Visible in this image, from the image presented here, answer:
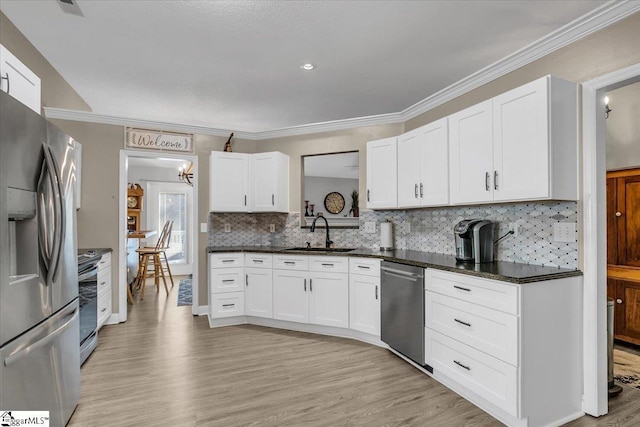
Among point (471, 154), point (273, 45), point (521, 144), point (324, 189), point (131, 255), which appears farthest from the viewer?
point (131, 255)

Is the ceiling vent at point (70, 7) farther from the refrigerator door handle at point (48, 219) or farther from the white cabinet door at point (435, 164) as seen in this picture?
the white cabinet door at point (435, 164)

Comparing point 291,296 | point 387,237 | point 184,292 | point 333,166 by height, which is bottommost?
point 184,292

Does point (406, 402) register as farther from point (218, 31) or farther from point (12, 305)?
point (218, 31)

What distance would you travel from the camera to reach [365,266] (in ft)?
11.1

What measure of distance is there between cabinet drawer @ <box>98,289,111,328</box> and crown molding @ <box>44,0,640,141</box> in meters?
2.01

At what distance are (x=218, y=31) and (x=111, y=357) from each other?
2959 mm

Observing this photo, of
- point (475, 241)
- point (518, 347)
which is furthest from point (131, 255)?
point (518, 347)

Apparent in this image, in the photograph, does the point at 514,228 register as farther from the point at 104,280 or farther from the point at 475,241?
the point at 104,280

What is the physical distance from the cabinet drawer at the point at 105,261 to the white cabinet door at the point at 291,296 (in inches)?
72.7

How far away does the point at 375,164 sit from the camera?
3756 mm

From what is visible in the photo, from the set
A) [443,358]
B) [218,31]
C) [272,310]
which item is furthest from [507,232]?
[218,31]

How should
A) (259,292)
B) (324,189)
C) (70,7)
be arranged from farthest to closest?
(324,189) < (259,292) < (70,7)

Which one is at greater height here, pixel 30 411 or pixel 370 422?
pixel 30 411

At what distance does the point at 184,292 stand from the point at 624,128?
6.38 metres
